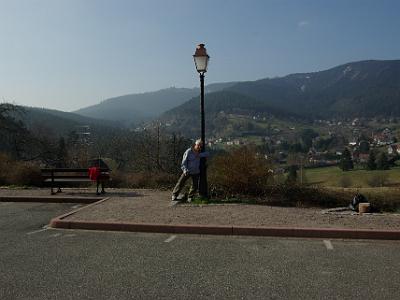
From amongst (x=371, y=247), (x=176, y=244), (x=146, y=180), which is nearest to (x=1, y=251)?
(x=176, y=244)

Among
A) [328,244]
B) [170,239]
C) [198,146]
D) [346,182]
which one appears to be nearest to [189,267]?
[170,239]

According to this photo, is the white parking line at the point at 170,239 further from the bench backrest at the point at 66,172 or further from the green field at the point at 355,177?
the green field at the point at 355,177

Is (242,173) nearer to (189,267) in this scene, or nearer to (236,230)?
(236,230)

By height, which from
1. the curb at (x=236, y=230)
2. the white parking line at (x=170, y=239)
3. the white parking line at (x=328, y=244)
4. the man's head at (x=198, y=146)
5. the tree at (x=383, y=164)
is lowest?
the tree at (x=383, y=164)

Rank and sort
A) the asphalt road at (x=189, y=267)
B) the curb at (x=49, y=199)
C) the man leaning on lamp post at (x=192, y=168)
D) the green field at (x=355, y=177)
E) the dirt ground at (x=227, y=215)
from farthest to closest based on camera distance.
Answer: the green field at (x=355, y=177), the curb at (x=49, y=199), the man leaning on lamp post at (x=192, y=168), the dirt ground at (x=227, y=215), the asphalt road at (x=189, y=267)

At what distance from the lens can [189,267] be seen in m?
6.28

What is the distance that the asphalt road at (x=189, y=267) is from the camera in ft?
17.3

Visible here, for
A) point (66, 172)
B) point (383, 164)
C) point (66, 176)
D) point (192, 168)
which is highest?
point (192, 168)

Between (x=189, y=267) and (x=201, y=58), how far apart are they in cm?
703

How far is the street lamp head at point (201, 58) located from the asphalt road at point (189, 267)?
5.31 m

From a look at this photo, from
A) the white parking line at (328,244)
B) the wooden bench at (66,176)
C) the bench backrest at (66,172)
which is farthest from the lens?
the bench backrest at (66,172)

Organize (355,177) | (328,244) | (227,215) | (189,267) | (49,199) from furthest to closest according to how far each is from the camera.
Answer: (355,177) < (49,199) < (227,215) < (328,244) < (189,267)

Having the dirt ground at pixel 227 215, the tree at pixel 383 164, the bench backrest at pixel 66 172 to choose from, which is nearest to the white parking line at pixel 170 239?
the dirt ground at pixel 227 215

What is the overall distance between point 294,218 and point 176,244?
106 inches
